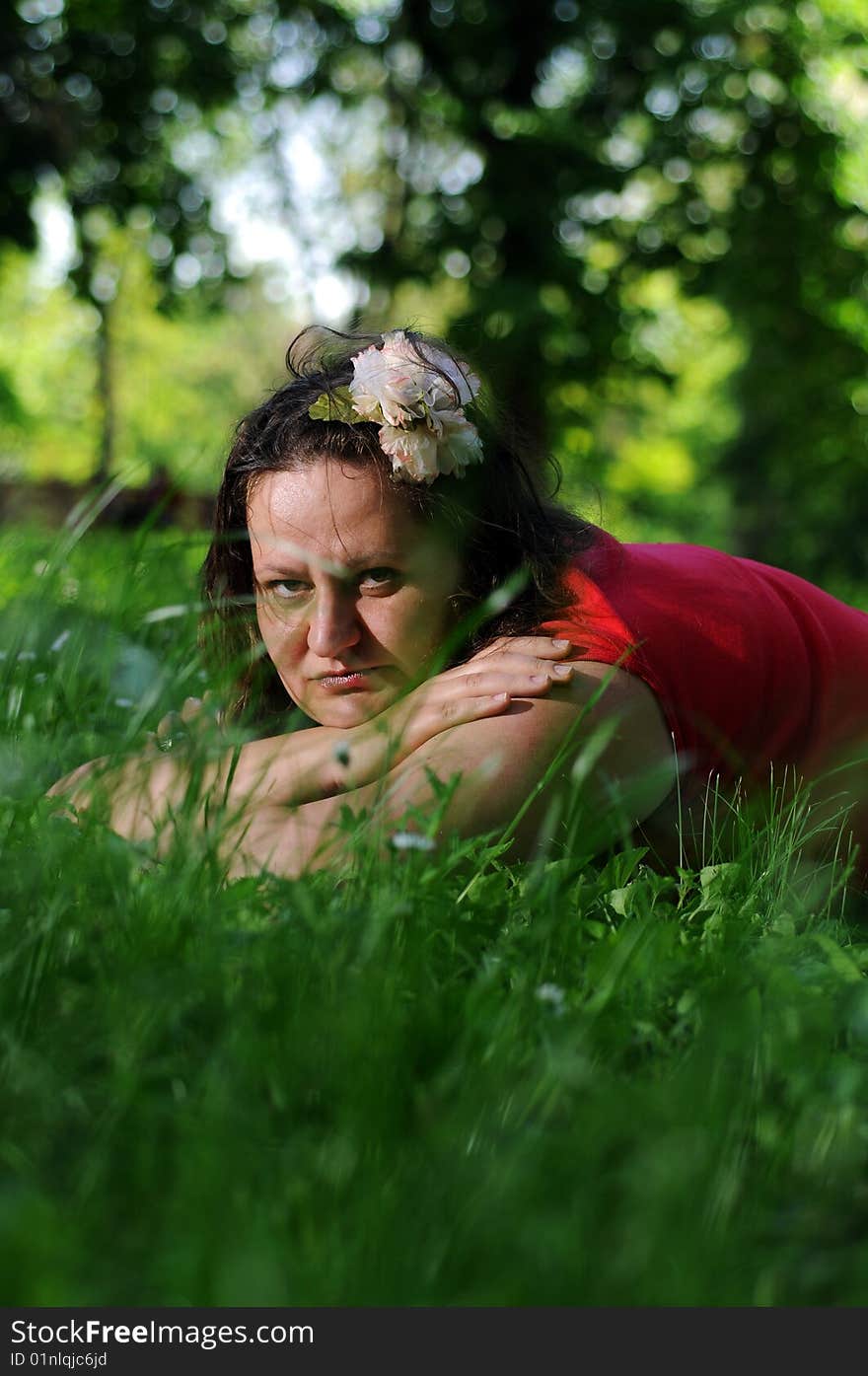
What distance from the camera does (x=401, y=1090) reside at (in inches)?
56.6

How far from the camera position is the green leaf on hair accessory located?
274 centimetres

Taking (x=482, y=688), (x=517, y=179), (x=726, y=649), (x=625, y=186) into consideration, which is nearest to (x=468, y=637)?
(x=482, y=688)

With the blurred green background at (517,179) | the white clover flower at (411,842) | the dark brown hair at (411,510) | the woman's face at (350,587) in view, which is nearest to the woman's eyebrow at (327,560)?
the woman's face at (350,587)

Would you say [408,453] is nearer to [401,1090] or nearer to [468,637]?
[468,637]

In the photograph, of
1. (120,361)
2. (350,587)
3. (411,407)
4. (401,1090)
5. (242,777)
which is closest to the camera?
(401,1090)

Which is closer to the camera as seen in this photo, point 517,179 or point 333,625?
point 333,625

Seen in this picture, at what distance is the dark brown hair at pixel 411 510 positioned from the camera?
2.70 metres

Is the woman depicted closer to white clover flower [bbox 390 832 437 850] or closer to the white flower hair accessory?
the white flower hair accessory

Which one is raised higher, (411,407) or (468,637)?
(411,407)

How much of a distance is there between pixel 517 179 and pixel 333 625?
8753 mm

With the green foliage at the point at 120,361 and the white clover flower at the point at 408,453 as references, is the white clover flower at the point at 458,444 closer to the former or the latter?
the white clover flower at the point at 408,453

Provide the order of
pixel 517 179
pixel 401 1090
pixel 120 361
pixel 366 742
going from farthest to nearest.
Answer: pixel 120 361 → pixel 517 179 → pixel 366 742 → pixel 401 1090

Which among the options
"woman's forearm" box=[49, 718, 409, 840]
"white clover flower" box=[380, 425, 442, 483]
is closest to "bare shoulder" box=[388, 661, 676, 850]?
"woman's forearm" box=[49, 718, 409, 840]

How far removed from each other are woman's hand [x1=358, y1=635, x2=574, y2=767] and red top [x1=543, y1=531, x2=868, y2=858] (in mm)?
82
